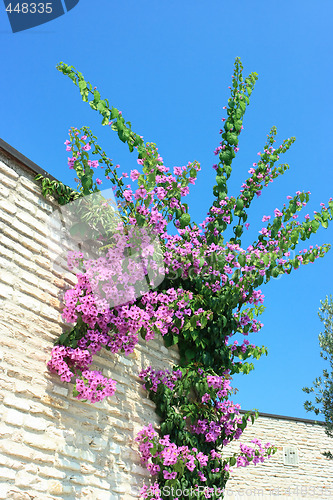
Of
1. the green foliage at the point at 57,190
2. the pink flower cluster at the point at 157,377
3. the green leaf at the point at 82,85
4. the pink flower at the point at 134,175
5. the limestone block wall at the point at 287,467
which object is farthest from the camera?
the limestone block wall at the point at 287,467

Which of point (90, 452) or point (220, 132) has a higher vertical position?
point (220, 132)

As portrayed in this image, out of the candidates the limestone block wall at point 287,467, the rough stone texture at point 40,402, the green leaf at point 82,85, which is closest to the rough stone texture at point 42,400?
the rough stone texture at point 40,402

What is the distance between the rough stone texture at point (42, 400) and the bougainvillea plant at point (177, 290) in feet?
0.49

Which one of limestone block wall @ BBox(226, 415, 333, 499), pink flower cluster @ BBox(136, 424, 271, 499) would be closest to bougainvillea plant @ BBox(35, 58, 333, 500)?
pink flower cluster @ BBox(136, 424, 271, 499)

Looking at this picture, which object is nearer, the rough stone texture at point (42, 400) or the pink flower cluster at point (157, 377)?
the rough stone texture at point (42, 400)

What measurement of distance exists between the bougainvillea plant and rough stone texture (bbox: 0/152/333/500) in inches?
5.9

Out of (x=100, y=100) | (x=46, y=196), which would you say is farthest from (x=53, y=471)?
(x=100, y=100)

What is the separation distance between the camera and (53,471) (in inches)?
147

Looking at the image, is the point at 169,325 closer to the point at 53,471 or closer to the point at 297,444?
the point at 53,471

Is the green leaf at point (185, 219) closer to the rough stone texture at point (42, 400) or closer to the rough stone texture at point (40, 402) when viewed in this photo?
the rough stone texture at point (42, 400)

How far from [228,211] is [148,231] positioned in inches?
70.5

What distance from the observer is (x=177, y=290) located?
5.52 meters

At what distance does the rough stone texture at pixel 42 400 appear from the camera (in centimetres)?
357

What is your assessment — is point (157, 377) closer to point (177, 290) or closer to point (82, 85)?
point (177, 290)
